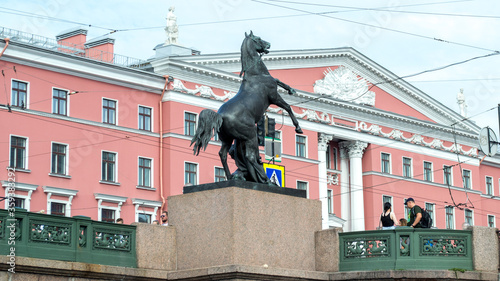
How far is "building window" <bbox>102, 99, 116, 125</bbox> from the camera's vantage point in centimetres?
3959

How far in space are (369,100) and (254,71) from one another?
116ft

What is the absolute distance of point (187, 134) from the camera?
41.4 meters

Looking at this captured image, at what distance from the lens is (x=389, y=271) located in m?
14.2

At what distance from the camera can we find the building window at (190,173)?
41.1 meters

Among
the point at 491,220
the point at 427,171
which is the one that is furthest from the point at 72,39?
the point at 491,220

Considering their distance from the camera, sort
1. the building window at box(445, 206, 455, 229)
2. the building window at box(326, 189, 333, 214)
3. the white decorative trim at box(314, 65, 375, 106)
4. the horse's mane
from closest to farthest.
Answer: the horse's mane, the white decorative trim at box(314, 65, 375, 106), the building window at box(326, 189, 333, 214), the building window at box(445, 206, 455, 229)

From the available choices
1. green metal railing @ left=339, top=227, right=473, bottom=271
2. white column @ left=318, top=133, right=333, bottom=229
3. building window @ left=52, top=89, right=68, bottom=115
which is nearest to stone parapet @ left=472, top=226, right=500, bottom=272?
green metal railing @ left=339, top=227, right=473, bottom=271

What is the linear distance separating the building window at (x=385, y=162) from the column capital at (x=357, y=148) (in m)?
1.43

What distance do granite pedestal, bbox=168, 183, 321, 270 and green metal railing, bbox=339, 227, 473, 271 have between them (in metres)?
0.69

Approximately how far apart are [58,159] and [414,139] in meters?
20.3

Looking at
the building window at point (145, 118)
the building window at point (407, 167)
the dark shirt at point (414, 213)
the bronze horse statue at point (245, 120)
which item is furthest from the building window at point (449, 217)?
the bronze horse statue at point (245, 120)

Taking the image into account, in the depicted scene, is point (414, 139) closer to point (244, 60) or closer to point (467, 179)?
point (467, 179)

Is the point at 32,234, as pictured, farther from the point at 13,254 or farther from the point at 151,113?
the point at 151,113

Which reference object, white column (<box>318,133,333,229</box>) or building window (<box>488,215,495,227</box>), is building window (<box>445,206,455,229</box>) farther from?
white column (<box>318,133,333,229</box>)
